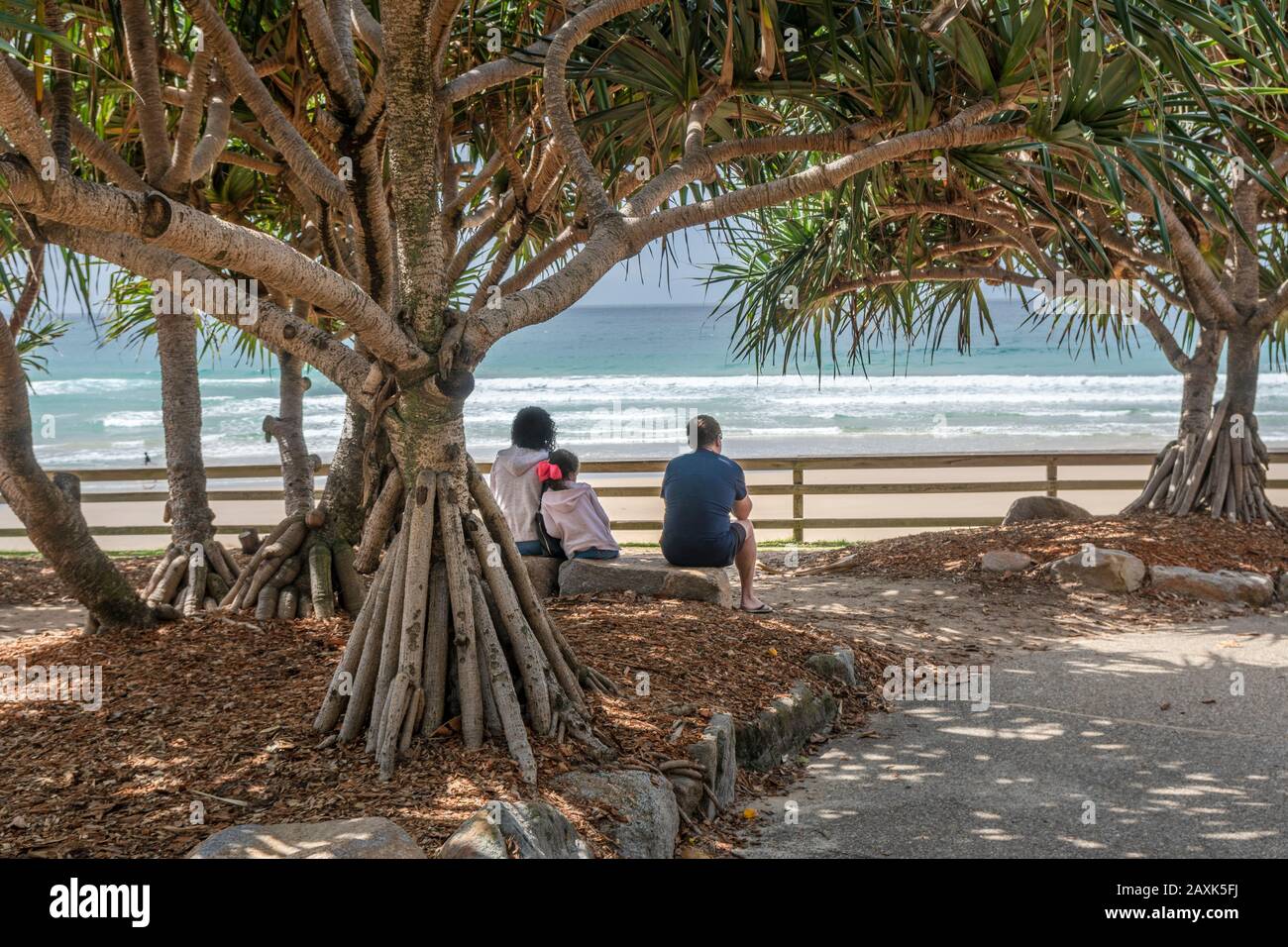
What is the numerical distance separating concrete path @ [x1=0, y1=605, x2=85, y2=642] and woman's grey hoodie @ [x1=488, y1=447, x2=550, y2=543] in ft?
8.96

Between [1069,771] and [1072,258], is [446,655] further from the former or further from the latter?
[1072,258]

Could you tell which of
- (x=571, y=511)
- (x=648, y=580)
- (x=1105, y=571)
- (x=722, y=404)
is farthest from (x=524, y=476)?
(x=722, y=404)

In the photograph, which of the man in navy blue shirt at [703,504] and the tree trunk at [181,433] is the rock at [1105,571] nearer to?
the man in navy blue shirt at [703,504]

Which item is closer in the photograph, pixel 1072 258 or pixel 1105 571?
pixel 1105 571

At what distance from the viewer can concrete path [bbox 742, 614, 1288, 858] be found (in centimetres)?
333

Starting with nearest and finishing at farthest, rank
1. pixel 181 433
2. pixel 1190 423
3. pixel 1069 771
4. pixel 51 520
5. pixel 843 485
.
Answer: pixel 1069 771 < pixel 51 520 < pixel 181 433 < pixel 1190 423 < pixel 843 485

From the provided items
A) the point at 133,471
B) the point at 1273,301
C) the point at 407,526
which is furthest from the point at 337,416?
the point at 407,526

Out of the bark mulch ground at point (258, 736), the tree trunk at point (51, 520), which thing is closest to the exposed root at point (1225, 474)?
the bark mulch ground at point (258, 736)

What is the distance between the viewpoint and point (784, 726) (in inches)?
165

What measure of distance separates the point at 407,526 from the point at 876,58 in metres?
2.73

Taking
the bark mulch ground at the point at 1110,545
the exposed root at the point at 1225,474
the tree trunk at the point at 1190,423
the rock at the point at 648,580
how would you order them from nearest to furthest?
1. the rock at the point at 648,580
2. the bark mulch ground at the point at 1110,545
3. the exposed root at the point at 1225,474
4. the tree trunk at the point at 1190,423

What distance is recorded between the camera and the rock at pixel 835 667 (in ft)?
16.1

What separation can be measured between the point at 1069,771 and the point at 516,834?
238cm

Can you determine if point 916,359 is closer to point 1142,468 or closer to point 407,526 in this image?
point 1142,468
